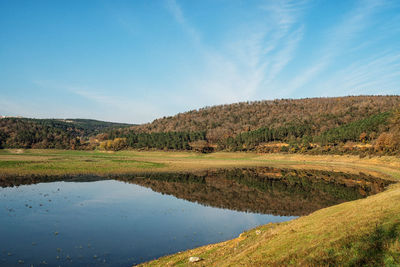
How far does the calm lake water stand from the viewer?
1858 centimetres

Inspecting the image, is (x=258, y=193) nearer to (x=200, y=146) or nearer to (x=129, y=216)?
(x=129, y=216)

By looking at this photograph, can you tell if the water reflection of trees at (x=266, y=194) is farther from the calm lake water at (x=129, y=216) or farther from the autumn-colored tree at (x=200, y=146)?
the autumn-colored tree at (x=200, y=146)

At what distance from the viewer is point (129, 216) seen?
28297 mm

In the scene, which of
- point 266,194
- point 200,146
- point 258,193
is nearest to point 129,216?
point 258,193

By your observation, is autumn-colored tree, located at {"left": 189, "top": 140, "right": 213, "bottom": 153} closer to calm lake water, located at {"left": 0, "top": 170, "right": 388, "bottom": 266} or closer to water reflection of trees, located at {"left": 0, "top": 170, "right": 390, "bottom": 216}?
water reflection of trees, located at {"left": 0, "top": 170, "right": 390, "bottom": 216}

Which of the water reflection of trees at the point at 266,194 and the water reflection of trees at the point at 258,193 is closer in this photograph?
the water reflection of trees at the point at 266,194

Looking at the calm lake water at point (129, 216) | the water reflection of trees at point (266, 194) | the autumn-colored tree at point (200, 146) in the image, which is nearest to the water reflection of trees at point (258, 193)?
the water reflection of trees at point (266, 194)

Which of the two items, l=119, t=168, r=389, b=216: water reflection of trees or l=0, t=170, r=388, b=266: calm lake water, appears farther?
l=119, t=168, r=389, b=216: water reflection of trees

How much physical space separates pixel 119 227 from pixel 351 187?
3923 cm

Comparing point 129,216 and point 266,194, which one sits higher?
point 266,194

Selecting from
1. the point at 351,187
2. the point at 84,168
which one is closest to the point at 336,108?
the point at 351,187

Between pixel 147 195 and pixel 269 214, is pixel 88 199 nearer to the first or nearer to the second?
pixel 147 195

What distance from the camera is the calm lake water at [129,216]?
18578mm

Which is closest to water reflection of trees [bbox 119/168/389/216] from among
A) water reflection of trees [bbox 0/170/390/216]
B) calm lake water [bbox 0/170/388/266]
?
water reflection of trees [bbox 0/170/390/216]
